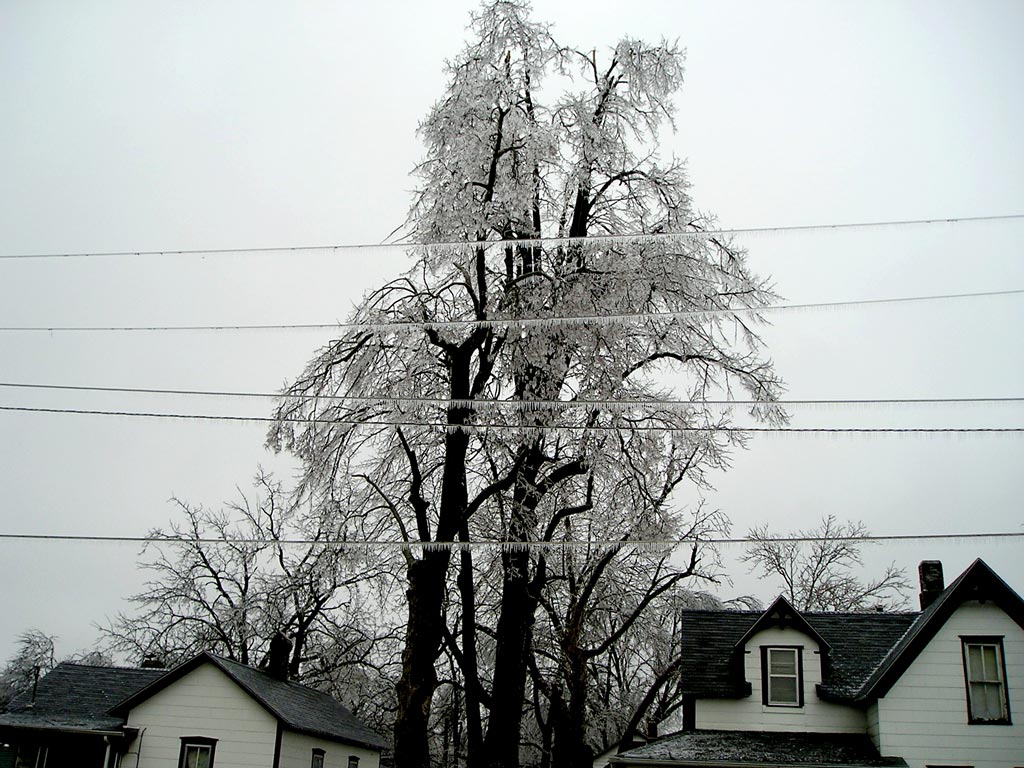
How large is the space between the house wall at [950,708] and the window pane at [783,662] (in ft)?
6.38

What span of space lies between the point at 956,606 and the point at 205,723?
15563 millimetres

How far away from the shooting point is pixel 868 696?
1895 centimetres

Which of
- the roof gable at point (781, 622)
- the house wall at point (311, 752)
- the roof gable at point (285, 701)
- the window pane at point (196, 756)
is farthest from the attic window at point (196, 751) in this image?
the roof gable at point (781, 622)

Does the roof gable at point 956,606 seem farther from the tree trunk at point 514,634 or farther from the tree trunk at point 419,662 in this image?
the tree trunk at point 419,662

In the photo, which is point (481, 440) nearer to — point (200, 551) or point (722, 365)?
point (722, 365)

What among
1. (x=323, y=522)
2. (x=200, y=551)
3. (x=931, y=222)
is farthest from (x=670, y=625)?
(x=931, y=222)

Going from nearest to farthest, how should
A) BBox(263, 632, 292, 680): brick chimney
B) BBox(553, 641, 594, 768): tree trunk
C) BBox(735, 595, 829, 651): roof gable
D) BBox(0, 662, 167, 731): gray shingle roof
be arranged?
BBox(735, 595, 829, 651): roof gable, BBox(553, 641, 594, 768): tree trunk, BBox(0, 662, 167, 731): gray shingle roof, BBox(263, 632, 292, 680): brick chimney

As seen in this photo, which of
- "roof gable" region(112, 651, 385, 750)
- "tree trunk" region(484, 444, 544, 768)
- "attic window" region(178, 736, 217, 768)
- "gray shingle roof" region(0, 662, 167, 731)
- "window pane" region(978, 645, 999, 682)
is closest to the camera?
"tree trunk" region(484, 444, 544, 768)

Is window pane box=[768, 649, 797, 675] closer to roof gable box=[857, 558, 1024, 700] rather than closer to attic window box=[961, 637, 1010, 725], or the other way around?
roof gable box=[857, 558, 1024, 700]

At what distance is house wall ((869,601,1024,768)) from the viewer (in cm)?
1864

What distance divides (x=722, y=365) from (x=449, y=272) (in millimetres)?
5416

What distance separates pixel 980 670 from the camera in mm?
19094

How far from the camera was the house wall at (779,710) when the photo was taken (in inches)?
796

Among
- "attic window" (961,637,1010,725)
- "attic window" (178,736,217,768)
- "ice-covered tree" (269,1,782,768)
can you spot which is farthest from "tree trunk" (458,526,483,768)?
"attic window" (961,637,1010,725)
